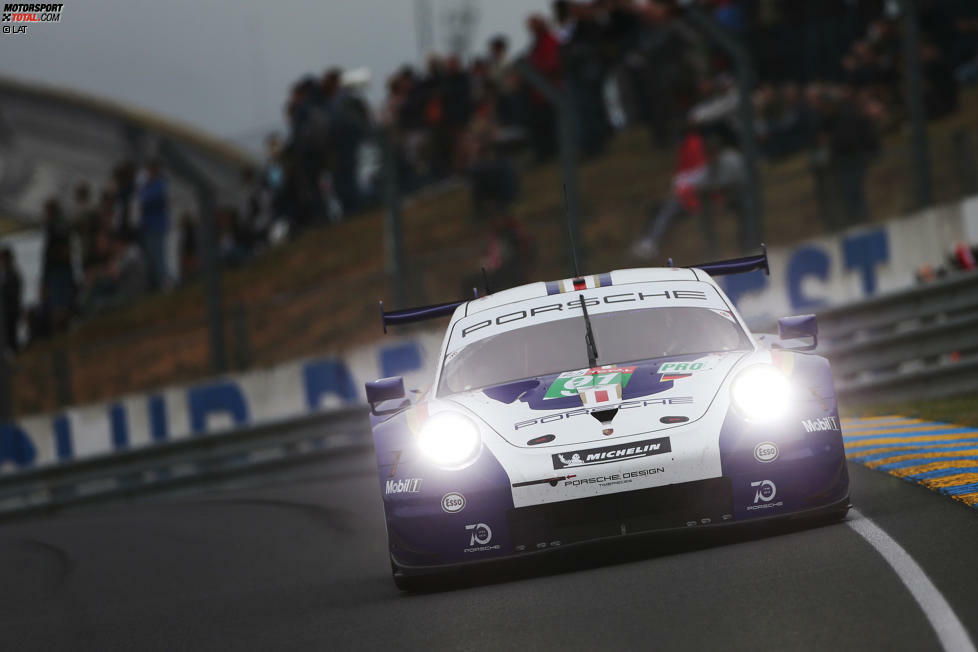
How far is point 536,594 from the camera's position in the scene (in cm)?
645

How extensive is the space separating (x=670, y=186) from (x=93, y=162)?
1763 cm

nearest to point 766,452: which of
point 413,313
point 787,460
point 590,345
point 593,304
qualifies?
point 787,460

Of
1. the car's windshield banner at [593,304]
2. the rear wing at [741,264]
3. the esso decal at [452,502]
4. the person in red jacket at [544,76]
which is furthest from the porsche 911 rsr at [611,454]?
the person in red jacket at [544,76]

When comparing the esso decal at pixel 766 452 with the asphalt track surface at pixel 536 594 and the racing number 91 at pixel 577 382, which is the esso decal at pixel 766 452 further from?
the racing number 91 at pixel 577 382

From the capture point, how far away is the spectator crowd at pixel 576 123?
15977mm

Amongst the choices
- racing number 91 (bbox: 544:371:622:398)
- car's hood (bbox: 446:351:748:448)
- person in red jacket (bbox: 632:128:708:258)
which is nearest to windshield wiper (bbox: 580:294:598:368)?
car's hood (bbox: 446:351:748:448)

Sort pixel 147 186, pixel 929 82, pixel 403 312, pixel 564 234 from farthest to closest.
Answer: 1. pixel 147 186
2. pixel 929 82
3. pixel 564 234
4. pixel 403 312

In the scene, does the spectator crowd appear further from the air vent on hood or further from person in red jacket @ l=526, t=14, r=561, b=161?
the air vent on hood

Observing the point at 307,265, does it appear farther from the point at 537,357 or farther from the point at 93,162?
the point at 93,162

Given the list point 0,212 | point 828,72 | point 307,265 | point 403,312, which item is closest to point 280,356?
point 307,265

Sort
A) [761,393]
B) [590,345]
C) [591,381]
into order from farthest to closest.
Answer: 1. [590,345]
2. [591,381]
3. [761,393]

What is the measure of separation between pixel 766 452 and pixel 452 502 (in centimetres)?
128

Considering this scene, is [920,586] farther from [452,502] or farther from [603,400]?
[452,502]

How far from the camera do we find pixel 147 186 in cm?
1953
